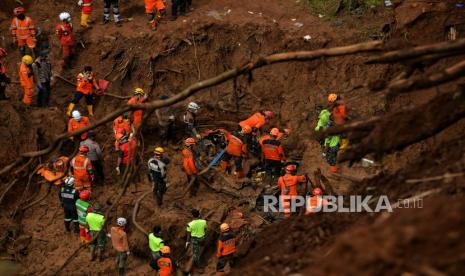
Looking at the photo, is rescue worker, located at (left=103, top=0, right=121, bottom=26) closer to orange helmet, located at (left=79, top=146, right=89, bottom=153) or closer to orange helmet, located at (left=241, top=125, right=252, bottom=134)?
orange helmet, located at (left=79, top=146, right=89, bottom=153)

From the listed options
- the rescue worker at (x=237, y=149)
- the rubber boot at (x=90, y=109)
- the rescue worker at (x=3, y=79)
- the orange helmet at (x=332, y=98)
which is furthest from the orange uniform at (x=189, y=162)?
the rescue worker at (x=3, y=79)

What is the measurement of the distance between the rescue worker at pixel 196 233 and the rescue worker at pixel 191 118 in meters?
3.32

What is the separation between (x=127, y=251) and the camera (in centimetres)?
1606

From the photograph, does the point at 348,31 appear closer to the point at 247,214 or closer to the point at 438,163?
the point at 247,214

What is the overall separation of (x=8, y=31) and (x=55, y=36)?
1385mm

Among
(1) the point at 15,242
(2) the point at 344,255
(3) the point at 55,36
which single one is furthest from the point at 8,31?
(2) the point at 344,255

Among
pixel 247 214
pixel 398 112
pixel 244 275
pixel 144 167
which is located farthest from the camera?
pixel 144 167

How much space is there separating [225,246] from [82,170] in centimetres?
393

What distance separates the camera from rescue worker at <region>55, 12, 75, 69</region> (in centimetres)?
1895

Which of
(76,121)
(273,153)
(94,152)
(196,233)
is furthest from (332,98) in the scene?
(76,121)

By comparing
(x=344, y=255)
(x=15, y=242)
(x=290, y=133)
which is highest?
(x=344, y=255)

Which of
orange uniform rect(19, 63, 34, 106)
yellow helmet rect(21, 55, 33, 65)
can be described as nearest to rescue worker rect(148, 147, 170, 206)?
orange uniform rect(19, 63, 34, 106)

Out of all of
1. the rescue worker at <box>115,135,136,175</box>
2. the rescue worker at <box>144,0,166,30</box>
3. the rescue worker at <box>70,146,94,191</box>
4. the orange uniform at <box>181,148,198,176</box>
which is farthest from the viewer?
the rescue worker at <box>144,0,166,30</box>

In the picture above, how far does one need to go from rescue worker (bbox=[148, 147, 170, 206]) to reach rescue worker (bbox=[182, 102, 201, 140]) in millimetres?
1987
